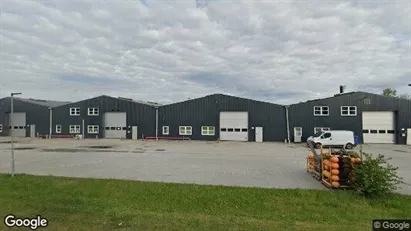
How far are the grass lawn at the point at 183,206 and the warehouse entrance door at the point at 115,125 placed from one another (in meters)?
34.0

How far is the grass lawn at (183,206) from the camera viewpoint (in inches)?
248

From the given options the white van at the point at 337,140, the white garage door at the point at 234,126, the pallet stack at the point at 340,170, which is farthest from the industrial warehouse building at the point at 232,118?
the pallet stack at the point at 340,170

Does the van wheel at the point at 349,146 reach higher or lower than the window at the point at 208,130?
lower

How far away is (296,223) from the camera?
6523mm

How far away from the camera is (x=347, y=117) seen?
123ft

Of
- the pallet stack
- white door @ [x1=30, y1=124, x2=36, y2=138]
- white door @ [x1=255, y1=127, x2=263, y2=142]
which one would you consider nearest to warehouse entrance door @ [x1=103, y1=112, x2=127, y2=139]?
white door @ [x1=30, y1=124, x2=36, y2=138]

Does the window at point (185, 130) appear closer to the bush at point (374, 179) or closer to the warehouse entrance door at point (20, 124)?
the warehouse entrance door at point (20, 124)

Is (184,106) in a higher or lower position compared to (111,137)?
higher

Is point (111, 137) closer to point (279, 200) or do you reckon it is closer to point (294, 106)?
point (294, 106)

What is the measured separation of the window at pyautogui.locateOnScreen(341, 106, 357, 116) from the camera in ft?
122

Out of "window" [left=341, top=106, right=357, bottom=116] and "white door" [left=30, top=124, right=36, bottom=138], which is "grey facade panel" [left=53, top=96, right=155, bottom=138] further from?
"window" [left=341, top=106, right=357, bottom=116]

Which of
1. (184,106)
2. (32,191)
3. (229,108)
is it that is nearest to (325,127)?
(229,108)

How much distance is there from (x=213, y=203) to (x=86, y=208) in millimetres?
3253

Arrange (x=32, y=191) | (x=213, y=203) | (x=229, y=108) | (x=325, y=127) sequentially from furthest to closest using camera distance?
1. (x=229, y=108)
2. (x=325, y=127)
3. (x=32, y=191)
4. (x=213, y=203)
